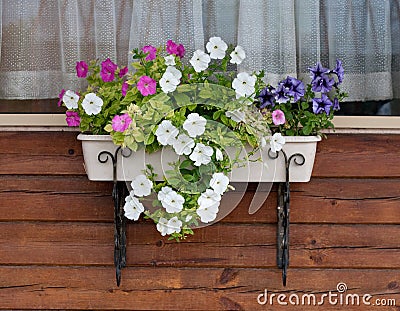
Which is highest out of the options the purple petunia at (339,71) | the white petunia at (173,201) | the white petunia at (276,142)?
the purple petunia at (339,71)

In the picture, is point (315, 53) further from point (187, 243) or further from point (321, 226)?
point (187, 243)

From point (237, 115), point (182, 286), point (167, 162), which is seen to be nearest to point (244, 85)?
point (237, 115)

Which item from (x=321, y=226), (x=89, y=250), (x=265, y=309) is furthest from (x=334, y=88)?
(x=89, y=250)

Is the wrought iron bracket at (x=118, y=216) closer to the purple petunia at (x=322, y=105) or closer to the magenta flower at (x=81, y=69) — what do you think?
the magenta flower at (x=81, y=69)

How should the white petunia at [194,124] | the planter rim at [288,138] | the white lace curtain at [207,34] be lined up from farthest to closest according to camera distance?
the white lace curtain at [207,34] < the planter rim at [288,138] < the white petunia at [194,124]

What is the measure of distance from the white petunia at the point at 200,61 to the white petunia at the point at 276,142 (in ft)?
0.84

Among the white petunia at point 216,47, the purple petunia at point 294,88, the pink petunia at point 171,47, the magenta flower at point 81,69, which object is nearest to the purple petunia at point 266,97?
the purple petunia at point 294,88

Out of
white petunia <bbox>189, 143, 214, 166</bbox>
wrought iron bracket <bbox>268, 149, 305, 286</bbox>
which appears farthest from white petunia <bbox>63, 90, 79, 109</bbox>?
wrought iron bracket <bbox>268, 149, 305, 286</bbox>

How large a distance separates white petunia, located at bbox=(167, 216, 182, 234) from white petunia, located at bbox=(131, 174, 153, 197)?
0.31ft

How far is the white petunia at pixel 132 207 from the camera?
1750 millimetres

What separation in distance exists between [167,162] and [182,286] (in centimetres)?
43

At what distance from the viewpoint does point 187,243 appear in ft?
6.46

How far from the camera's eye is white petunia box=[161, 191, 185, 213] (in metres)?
1.70

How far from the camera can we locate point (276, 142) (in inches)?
67.9
